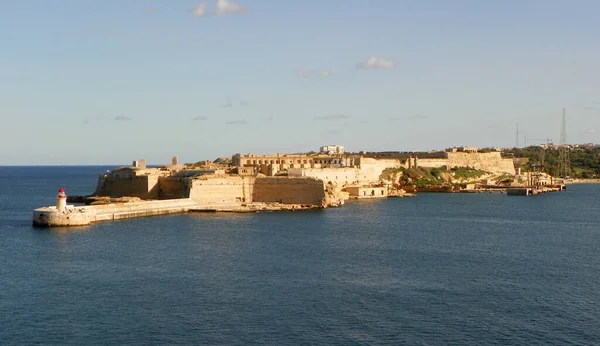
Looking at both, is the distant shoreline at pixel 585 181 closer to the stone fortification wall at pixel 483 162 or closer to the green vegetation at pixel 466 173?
the stone fortification wall at pixel 483 162

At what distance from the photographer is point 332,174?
5628 centimetres

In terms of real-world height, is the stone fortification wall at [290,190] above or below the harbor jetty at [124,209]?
above

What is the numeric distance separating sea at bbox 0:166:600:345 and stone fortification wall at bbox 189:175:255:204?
26.0 feet

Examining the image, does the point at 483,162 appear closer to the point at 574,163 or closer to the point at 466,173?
the point at 466,173

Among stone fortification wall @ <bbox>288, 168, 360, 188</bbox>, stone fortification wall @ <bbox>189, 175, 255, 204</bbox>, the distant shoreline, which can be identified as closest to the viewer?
stone fortification wall @ <bbox>189, 175, 255, 204</bbox>

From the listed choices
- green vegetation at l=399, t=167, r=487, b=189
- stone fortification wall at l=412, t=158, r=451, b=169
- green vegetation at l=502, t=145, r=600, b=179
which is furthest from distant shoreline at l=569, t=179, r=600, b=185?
stone fortification wall at l=412, t=158, r=451, b=169

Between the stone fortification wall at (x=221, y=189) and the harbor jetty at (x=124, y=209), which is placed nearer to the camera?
the harbor jetty at (x=124, y=209)

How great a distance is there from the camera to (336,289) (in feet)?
68.9

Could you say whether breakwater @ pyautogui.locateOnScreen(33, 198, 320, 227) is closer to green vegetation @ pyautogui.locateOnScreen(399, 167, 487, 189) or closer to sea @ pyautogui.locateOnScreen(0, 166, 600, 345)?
sea @ pyautogui.locateOnScreen(0, 166, 600, 345)

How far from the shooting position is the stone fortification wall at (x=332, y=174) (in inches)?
2026

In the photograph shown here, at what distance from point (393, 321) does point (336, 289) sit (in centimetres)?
364

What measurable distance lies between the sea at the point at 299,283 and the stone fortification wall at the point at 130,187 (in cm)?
1160

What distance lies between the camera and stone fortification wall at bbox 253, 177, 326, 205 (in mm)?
47250

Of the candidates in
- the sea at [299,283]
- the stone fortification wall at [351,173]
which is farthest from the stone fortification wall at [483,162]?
the sea at [299,283]
